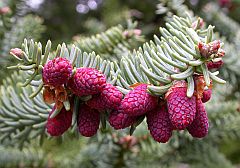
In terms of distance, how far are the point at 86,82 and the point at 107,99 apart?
0.04m

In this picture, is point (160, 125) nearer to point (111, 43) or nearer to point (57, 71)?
point (57, 71)

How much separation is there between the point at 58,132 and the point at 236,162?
1555mm

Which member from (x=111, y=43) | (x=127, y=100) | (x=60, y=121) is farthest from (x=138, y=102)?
(x=111, y=43)

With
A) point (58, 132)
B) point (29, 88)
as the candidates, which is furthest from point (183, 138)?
point (58, 132)

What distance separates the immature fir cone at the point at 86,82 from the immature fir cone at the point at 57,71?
0.02 meters

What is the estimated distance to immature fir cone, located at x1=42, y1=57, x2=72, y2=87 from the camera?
0.50m

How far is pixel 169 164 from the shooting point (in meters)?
1.39

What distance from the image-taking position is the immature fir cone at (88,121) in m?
0.55

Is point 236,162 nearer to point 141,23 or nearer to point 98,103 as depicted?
point 141,23

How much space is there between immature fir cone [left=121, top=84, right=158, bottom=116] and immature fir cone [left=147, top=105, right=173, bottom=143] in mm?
14

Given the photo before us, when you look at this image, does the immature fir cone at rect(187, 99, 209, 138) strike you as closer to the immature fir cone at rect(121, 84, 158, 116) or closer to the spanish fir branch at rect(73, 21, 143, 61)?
the immature fir cone at rect(121, 84, 158, 116)

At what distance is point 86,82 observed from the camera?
515 millimetres

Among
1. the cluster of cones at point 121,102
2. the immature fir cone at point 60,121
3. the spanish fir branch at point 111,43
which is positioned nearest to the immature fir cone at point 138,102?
the cluster of cones at point 121,102

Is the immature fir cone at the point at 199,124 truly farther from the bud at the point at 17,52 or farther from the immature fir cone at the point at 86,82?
the bud at the point at 17,52
